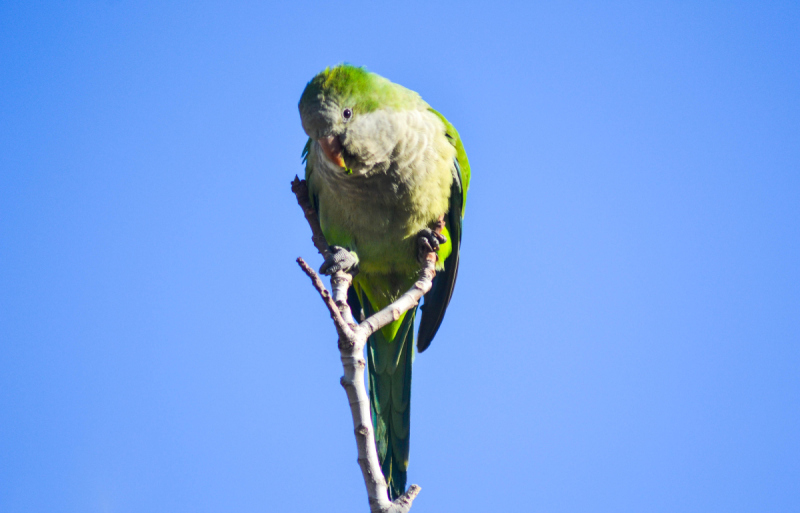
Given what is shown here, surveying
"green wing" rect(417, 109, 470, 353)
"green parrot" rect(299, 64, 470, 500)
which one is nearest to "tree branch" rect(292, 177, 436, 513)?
"green parrot" rect(299, 64, 470, 500)

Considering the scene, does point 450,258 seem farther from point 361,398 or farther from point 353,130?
point 361,398

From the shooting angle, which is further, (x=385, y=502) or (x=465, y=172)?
(x=465, y=172)

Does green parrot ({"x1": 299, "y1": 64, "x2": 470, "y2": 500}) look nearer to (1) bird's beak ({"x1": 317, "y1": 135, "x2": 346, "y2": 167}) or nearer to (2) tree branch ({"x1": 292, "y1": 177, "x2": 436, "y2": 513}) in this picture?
(1) bird's beak ({"x1": 317, "y1": 135, "x2": 346, "y2": 167})

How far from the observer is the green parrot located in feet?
13.7

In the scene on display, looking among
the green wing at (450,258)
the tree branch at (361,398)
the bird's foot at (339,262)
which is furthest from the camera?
the green wing at (450,258)

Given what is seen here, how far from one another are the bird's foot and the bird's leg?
49 centimetres

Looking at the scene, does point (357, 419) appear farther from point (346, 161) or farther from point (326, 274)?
point (346, 161)

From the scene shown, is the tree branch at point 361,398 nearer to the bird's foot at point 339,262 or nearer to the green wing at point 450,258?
the bird's foot at point 339,262

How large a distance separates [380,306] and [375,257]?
565 millimetres

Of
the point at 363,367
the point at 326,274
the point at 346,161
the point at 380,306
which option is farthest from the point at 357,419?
the point at 380,306

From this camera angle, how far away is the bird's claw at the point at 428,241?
4.28 metres

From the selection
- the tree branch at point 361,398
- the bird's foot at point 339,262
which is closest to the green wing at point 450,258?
the bird's foot at point 339,262

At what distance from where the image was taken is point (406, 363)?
15.6 ft

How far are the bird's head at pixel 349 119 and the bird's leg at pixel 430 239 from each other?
62cm
